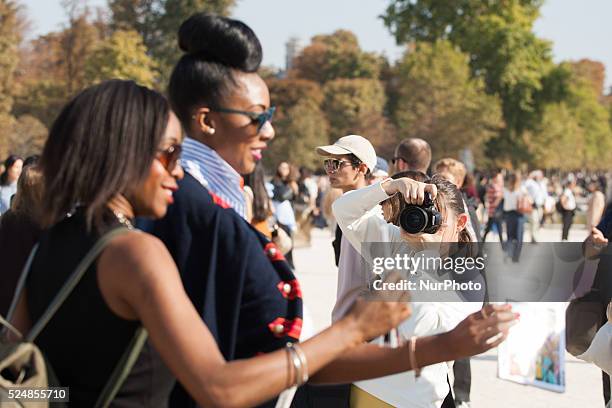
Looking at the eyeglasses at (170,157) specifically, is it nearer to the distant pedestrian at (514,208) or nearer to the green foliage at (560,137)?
the distant pedestrian at (514,208)

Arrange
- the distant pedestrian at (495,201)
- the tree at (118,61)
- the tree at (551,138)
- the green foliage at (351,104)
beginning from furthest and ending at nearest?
1. the green foliage at (351,104)
2. the tree at (551,138)
3. the tree at (118,61)
4. the distant pedestrian at (495,201)

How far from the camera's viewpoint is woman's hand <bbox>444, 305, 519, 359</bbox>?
233 cm

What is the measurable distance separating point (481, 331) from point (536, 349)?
4.33m

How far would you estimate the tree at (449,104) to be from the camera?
56.3 meters

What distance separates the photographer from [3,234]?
176 inches

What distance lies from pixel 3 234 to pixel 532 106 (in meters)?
61.3

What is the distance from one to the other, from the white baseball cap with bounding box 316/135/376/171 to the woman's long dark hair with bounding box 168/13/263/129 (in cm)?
301

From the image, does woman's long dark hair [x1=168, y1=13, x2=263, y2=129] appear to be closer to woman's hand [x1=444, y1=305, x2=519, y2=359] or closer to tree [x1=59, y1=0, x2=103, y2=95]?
woman's hand [x1=444, y1=305, x2=519, y2=359]

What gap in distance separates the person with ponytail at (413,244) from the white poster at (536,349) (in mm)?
1731

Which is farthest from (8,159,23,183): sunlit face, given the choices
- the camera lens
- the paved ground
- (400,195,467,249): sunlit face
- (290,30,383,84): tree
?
(290,30,383,84): tree

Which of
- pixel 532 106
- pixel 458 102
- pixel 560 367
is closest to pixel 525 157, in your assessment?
pixel 532 106

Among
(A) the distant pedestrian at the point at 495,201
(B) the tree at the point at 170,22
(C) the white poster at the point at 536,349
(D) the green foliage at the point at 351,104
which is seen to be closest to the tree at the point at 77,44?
(B) the tree at the point at 170,22

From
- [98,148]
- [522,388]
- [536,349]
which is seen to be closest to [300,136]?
[522,388]

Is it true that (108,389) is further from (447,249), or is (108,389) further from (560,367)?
(560,367)
